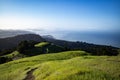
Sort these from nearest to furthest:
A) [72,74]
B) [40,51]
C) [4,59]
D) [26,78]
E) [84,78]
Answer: [84,78] → [72,74] → [26,78] → [4,59] → [40,51]

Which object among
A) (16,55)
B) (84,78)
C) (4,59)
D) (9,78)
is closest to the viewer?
(84,78)

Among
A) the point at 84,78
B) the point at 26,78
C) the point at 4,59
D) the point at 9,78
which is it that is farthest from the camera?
the point at 4,59

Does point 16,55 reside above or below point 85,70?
below

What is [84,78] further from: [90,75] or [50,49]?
[50,49]

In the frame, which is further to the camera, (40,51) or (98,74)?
(40,51)

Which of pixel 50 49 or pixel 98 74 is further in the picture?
pixel 50 49

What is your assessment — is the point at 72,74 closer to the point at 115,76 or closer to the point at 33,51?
the point at 115,76

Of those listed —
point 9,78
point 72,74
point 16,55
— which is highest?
point 72,74

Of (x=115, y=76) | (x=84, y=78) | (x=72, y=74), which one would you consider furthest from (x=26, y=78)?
(x=115, y=76)

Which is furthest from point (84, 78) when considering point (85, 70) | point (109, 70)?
point (109, 70)
